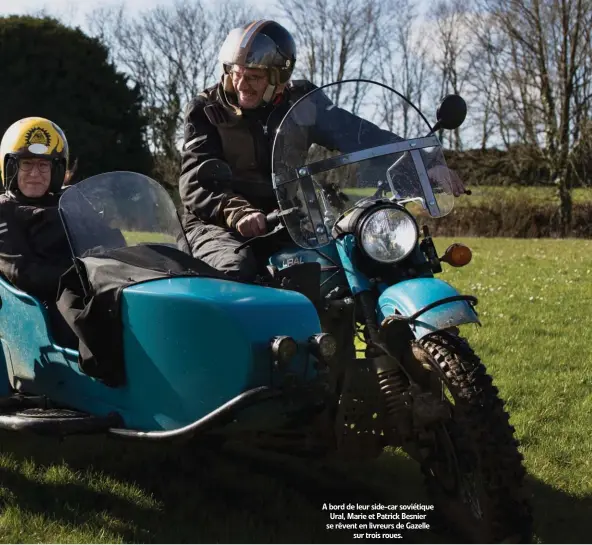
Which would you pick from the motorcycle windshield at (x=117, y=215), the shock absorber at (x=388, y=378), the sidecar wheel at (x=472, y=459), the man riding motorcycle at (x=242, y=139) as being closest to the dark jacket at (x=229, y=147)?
the man riding motorcycle at (x=242, y=139)

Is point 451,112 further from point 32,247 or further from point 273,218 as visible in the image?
point 32,247

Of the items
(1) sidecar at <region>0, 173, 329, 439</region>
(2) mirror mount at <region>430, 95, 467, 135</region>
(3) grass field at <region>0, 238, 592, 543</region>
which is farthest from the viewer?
(2) mirror mount at <region>430, 95, 467, 135</region>

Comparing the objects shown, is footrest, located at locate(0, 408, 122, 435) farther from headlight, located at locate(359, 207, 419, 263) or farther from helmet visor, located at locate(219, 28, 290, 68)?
helmet visor, located at locate(219, 28, 290, 68)

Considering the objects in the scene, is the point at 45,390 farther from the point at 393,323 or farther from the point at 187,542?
the point at 393,323

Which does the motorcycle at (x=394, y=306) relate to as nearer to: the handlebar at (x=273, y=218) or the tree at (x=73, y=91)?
the handlebar at (x=273, y=218)

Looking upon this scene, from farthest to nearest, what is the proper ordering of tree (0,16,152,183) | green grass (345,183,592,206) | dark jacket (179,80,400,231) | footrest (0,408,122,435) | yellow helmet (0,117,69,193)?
tree (0,16,152,183)
green grass (345,183,592,206)
yellow helmet (0,117,69,193)
dark jacket (179,80,400,231)
footrest (0,408,122,435)

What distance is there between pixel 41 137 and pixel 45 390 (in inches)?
59.1

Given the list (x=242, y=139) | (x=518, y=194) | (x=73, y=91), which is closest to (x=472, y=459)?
(x=242, y=139)

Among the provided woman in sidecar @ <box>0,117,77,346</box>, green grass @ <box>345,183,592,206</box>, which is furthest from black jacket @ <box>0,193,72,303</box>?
green grass @ <box>345,183,592,206</box>

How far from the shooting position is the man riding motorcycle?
166 inches

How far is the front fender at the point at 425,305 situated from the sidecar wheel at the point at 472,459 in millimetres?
64

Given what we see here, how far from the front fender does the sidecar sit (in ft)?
1.31

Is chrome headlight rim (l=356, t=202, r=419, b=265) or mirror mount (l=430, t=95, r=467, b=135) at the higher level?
mirror mount (l=430, t=95, r=467, b=135)

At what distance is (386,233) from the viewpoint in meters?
3.89
